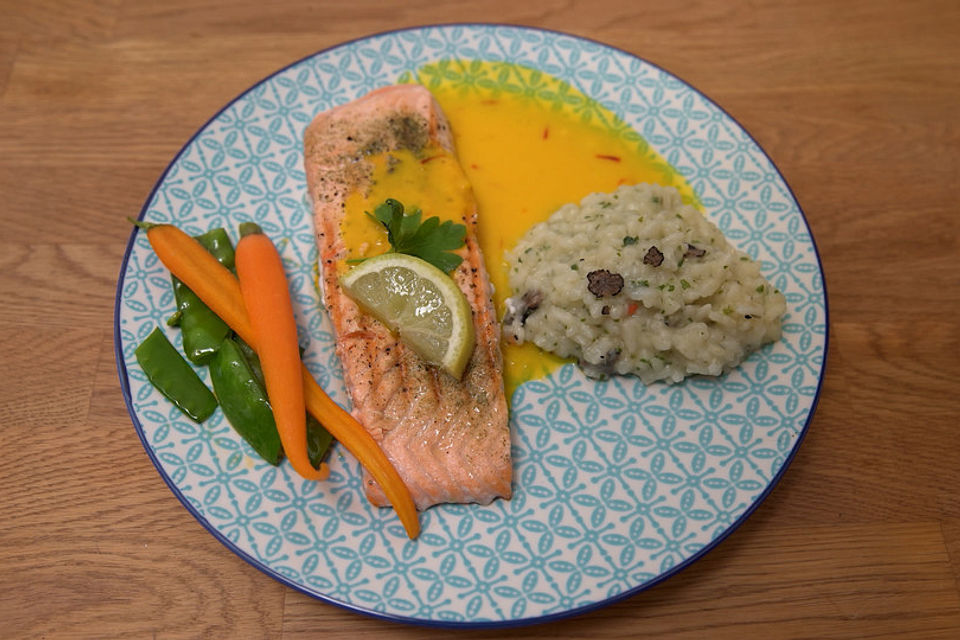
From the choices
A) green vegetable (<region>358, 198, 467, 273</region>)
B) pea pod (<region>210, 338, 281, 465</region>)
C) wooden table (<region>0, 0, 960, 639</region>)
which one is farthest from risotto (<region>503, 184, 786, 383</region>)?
pea pod (<region>210, 338, 281, 465</region>)

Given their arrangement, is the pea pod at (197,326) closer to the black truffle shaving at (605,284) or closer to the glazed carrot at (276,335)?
the glazed carrot at (276,335)

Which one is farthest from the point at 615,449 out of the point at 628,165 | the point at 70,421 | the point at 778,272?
the point at 70,421

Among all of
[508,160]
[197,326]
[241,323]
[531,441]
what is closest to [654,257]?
[531,441]

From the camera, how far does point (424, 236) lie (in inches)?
122

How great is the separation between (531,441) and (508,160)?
1.48 meters

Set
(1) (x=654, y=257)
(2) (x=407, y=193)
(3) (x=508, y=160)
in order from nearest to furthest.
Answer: (1) (x=654, y=257) < (2) (x=407, y=193) < (3) (x=508, y=160)

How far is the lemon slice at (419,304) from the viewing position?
2.81m

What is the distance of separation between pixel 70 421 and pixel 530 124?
259cm

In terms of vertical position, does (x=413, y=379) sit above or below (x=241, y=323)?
below

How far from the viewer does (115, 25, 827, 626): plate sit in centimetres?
266

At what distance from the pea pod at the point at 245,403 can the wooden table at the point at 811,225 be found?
0.43m

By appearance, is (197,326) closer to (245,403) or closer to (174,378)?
(174,378)

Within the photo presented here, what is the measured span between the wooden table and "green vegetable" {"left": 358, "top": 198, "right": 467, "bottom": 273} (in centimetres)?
142

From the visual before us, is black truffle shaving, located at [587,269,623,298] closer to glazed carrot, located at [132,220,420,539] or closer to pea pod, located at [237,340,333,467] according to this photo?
glazed carrot, located at [132,220,420,539]
